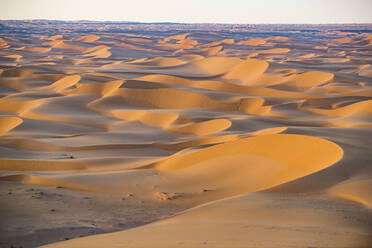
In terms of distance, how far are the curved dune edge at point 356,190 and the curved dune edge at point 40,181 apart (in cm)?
374

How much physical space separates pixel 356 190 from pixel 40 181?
481cm

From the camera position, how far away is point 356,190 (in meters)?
6.38

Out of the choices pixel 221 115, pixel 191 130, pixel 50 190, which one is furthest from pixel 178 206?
pixel 221 115

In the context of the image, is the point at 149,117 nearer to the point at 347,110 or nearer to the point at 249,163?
the point at 347,110

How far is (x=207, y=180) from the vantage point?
8227mm

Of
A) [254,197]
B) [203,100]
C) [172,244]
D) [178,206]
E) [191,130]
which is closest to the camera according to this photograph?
[172,244]

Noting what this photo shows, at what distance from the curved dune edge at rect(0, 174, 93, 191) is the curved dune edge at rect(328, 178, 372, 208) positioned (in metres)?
3.74

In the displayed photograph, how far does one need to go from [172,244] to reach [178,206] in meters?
2.61

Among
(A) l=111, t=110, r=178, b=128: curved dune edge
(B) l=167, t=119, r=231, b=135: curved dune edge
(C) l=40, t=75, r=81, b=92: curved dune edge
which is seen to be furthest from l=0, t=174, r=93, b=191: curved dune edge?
(C) l=40, t=75, r=81, b=92: curved dune edge

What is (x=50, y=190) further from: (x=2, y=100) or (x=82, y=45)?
(x=82, y=45)

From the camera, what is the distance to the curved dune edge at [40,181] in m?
7.72

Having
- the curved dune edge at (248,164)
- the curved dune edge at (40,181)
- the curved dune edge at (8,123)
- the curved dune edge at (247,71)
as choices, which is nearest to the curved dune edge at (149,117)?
the curved dune edge at (8,123)

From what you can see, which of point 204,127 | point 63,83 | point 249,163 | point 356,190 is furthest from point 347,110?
point 63,83

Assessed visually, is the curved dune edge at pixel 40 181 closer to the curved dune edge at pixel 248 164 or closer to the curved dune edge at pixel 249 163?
the curved dune edge at pixel 248 164
